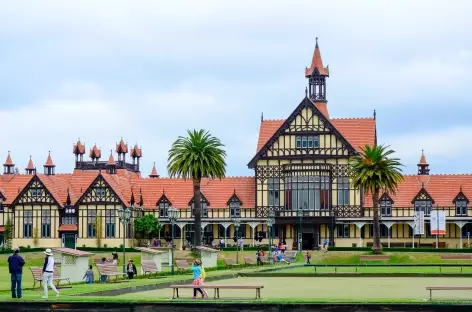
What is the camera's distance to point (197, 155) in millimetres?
93875

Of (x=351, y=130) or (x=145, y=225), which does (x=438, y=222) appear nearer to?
(x=351, y=130)

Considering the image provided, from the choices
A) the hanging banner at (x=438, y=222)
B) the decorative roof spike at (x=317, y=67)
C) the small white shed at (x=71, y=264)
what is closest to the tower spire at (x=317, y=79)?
the decorative roof spike at (x=317, y=67)

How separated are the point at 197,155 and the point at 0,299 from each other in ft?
189

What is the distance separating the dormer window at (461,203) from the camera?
350ft

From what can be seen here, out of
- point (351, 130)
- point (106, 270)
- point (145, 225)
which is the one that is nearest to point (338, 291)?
point (106, 270)

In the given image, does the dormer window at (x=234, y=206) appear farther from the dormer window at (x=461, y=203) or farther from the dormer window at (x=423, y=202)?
the dormer window at (x=461, y=203)

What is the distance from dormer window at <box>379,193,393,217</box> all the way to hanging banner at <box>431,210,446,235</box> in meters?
8.51

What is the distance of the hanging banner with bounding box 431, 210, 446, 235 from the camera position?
9938cm

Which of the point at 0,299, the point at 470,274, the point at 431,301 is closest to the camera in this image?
the point at 431,301

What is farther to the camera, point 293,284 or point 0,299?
point 293,284

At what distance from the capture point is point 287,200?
10975 cm

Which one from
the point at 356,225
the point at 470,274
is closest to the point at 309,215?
the point at 356,225

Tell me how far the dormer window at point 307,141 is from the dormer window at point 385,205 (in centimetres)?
885

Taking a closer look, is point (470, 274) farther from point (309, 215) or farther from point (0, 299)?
point (309, 215)
